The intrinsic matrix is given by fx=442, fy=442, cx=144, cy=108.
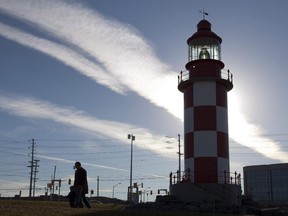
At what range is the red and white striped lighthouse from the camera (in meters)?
32.1

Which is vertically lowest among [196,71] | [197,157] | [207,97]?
[197,157]

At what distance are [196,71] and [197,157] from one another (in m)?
6.72

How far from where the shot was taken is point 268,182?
119 m

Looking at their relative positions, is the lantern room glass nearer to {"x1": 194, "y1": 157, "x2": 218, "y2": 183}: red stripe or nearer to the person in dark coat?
{"x1": 194, "y1": 157, "x2": 218, "y2": 183}: red stripe

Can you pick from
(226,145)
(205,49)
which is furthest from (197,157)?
(205,49)

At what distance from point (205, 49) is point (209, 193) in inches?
459

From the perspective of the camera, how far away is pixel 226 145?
33094 mm

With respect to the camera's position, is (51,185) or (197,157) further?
(51,185)

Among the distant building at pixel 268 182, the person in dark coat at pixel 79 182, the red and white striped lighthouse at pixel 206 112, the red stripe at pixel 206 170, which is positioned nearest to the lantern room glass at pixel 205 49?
the red and white striped lighthouse at pixel 206 112

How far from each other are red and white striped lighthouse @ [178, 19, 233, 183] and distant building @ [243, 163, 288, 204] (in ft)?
276

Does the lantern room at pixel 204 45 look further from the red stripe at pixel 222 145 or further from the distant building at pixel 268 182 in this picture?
the distant building at pixel 268 182

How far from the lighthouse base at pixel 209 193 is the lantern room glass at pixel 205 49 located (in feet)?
33.8

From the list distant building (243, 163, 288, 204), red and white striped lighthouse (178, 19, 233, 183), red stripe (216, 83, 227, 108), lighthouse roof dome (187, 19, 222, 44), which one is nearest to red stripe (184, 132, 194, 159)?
red and white striped lighthouse (178, 19, 233, 183)

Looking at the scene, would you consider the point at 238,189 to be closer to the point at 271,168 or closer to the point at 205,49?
the point at 205,49
